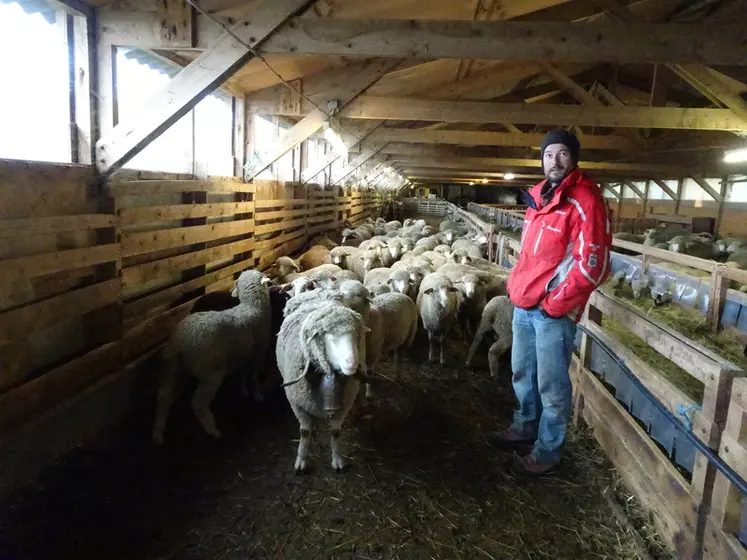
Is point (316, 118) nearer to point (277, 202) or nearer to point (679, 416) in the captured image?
point (277, 202)

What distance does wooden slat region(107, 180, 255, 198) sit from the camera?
420 centimetres

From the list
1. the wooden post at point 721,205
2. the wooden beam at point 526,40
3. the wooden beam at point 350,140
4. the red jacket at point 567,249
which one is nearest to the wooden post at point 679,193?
the wooden post at point 721,205

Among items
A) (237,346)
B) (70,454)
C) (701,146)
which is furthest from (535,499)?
(701,146)

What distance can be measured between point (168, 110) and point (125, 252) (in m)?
1.35

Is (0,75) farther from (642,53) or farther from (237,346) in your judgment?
(642,53)

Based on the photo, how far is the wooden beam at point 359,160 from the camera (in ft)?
45.0

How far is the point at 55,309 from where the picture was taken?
3.46m

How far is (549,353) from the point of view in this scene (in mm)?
3373

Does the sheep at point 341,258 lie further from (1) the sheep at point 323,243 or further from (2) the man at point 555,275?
(2) the man at point 555,275

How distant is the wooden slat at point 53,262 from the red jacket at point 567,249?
3.38 m

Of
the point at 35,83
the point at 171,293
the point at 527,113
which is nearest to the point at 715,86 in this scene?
the point at 527,113

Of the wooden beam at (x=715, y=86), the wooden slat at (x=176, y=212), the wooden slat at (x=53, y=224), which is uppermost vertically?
the wooden beam at (x=715, y=86)

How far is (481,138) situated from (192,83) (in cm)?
777

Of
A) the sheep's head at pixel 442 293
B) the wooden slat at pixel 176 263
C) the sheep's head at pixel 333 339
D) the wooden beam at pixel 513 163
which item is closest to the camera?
the sheep's head at pixel 333 339
